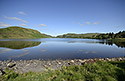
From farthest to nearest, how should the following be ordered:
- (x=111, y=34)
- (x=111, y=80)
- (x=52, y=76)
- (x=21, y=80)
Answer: (x=111, y=34), (x=52, y=76), (x=21, y=80), (x=111, y=80)

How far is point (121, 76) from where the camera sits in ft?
20.6

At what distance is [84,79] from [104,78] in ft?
6.07

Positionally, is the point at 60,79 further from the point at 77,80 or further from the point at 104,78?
the point at 104,78

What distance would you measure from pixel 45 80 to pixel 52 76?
3.20 ft

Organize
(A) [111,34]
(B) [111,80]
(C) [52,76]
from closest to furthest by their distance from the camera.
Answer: (B) [111,80] < (C) [52,76] < (A) [111,34]

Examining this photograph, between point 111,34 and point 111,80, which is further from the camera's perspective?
point 111,34

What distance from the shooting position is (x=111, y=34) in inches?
6767

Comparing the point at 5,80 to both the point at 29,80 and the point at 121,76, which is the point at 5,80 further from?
the point at 121,76

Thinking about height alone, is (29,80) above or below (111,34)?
below

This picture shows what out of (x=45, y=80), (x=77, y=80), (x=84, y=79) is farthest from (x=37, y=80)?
(x=84, y=79)

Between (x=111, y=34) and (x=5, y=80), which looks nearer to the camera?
(x=5, y=80)

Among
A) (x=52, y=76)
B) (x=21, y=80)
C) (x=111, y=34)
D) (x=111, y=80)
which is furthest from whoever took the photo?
(x=111, y=34)

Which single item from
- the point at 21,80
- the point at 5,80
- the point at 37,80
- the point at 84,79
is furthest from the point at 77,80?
the point at 5,80

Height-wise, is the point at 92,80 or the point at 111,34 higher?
the point at 111,34
